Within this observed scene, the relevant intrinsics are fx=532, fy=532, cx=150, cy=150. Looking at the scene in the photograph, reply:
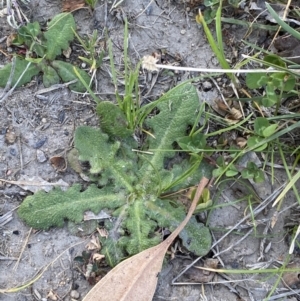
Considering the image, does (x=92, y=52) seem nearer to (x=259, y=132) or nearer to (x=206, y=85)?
(x=206, y=85)

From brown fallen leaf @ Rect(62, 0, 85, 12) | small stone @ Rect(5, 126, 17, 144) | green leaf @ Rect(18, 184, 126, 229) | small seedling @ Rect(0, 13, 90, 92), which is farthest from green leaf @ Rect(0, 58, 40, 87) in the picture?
green leaf @ Rect(18, 184, 126, 229)

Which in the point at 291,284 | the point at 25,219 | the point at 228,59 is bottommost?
the point at 291,284

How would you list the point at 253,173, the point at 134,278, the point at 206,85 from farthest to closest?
the point at 206,85 → the point at 253,173 → the point at 134,278

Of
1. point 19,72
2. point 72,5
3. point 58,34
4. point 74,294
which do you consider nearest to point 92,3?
point 72,5

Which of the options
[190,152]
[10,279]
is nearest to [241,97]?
[190,152]

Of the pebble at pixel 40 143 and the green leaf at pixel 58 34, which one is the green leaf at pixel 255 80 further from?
the pebble at pixel 40 143

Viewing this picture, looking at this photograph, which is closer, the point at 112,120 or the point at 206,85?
the point at 112,120

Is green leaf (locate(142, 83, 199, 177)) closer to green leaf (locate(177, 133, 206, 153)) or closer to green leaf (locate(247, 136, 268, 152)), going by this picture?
green leaf (locate(177, 133, 206, 153))

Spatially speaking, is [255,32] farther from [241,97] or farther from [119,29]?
[119,29]

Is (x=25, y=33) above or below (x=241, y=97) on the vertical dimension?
above
